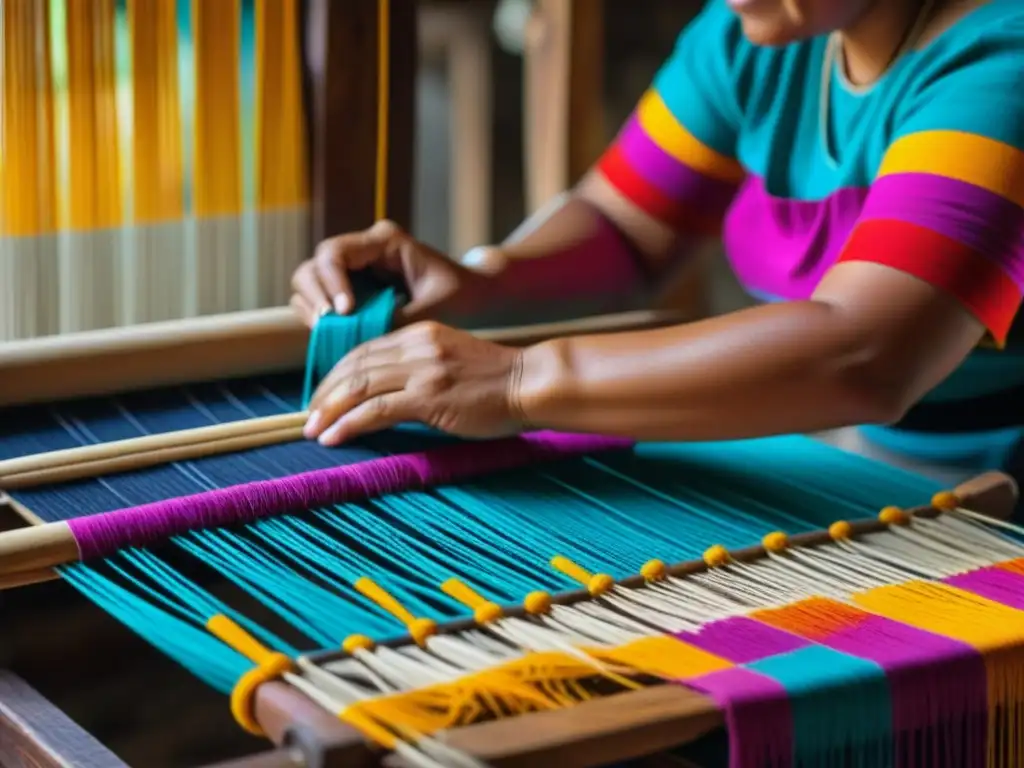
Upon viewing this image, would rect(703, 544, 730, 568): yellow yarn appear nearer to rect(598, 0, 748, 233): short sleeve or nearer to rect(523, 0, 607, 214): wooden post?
rect(598, 0, 748, 233): short sleeve

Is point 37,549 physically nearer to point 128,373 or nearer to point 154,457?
point 154,457

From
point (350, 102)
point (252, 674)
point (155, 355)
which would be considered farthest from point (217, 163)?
point (252, 674)

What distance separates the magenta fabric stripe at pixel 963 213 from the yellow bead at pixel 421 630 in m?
0.52

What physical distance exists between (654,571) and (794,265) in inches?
20.7

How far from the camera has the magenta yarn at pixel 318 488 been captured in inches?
42.3

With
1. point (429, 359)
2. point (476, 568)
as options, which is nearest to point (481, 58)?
point (429, 359)

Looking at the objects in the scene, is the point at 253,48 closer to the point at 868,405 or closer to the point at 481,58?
the point at 868,405

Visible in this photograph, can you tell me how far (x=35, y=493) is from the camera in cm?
116

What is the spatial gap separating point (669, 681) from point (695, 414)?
0.32 metres

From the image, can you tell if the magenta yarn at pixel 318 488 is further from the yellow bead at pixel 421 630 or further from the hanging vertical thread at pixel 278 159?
the hanging vertical thread at pixel 278 159

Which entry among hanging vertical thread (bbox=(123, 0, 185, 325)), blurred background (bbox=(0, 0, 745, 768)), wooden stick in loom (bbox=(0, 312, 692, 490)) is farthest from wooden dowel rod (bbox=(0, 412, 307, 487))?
hanging vertical thread (bbox=(123, 0, 185, 325))

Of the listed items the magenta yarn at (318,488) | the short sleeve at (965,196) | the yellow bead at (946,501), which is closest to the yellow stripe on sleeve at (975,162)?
the short sleeve at (965,196)

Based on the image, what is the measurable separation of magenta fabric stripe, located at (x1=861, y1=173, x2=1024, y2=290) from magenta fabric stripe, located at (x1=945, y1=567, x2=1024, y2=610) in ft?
0.85

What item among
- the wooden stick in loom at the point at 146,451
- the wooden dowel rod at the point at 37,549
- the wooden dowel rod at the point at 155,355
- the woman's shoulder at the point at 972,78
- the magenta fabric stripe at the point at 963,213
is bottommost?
the wooden dowel rod at the point at 37,549
